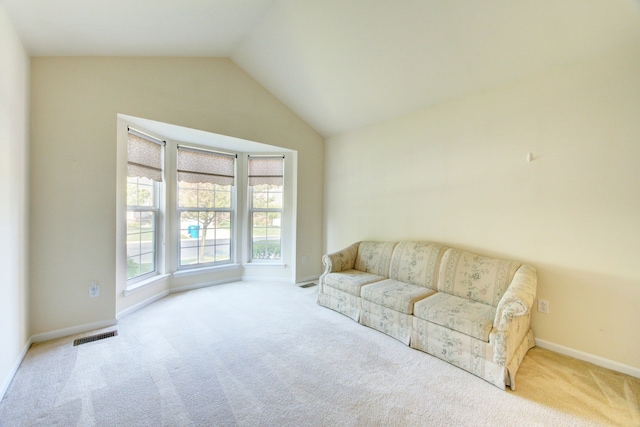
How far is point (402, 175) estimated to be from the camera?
135 inches

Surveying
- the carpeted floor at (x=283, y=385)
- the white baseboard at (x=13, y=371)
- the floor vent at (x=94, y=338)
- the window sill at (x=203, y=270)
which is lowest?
the carpeted floor at (x=283, y=385)

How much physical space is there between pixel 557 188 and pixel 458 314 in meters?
1.44

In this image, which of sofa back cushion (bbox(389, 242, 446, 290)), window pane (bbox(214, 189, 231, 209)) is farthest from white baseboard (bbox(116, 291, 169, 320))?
sofa back cushion (bbox(389, 242, 446, 290))

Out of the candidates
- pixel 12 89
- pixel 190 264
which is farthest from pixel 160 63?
pixel 190 264

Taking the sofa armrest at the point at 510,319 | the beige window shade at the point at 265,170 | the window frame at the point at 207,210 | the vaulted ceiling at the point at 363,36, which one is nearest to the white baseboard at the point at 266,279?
the window frame at the point at 207,210

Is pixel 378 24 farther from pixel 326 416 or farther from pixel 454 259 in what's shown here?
pixel 326 416

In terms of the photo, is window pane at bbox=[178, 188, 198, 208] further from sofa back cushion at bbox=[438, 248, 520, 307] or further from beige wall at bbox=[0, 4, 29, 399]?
sofa back cushion at bbox=[438, 248, 520, 307]

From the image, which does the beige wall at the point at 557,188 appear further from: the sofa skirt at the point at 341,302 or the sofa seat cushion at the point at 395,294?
the sofa skirt at the point at 341,302

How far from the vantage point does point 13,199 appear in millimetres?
1961

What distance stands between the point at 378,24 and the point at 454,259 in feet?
7.96

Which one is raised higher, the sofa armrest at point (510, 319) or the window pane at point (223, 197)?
the window pane at point (223, 197)

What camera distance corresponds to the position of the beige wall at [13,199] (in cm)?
177

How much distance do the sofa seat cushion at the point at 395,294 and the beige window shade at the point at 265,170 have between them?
2492 mm

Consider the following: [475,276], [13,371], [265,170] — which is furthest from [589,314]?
[13,371]
